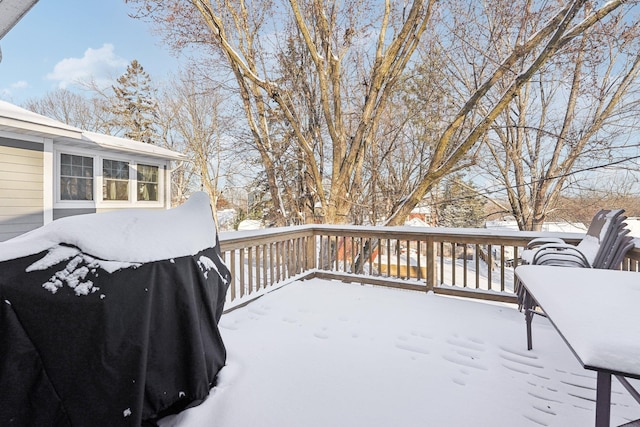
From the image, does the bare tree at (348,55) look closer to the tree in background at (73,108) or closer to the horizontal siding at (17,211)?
the horizontal siding at (17,211)

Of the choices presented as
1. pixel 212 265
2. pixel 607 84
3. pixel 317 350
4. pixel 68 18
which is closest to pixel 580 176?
pixel 607 84

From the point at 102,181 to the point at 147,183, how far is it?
1.12 metres

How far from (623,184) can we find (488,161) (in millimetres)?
2899

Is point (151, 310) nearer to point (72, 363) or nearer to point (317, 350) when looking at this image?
point (72, 363)

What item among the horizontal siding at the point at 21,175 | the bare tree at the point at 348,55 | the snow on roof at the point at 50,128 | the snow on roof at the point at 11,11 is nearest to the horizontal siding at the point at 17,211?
the horizontal siding at the point at 21,175

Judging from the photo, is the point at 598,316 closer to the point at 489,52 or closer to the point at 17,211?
the point at 17,211

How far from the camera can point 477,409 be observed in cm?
166

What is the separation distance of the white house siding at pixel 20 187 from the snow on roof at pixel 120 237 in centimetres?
555

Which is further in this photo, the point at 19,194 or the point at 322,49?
the point at 322,49

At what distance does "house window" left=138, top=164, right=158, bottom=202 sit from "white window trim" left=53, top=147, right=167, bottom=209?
8 cm

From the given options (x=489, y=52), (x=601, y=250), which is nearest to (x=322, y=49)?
(x=489, y=52)

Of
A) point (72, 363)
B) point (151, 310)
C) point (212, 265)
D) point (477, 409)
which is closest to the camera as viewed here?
point (72, 363)

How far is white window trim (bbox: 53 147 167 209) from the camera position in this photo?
5.62 metres

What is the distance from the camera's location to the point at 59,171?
5.64m
